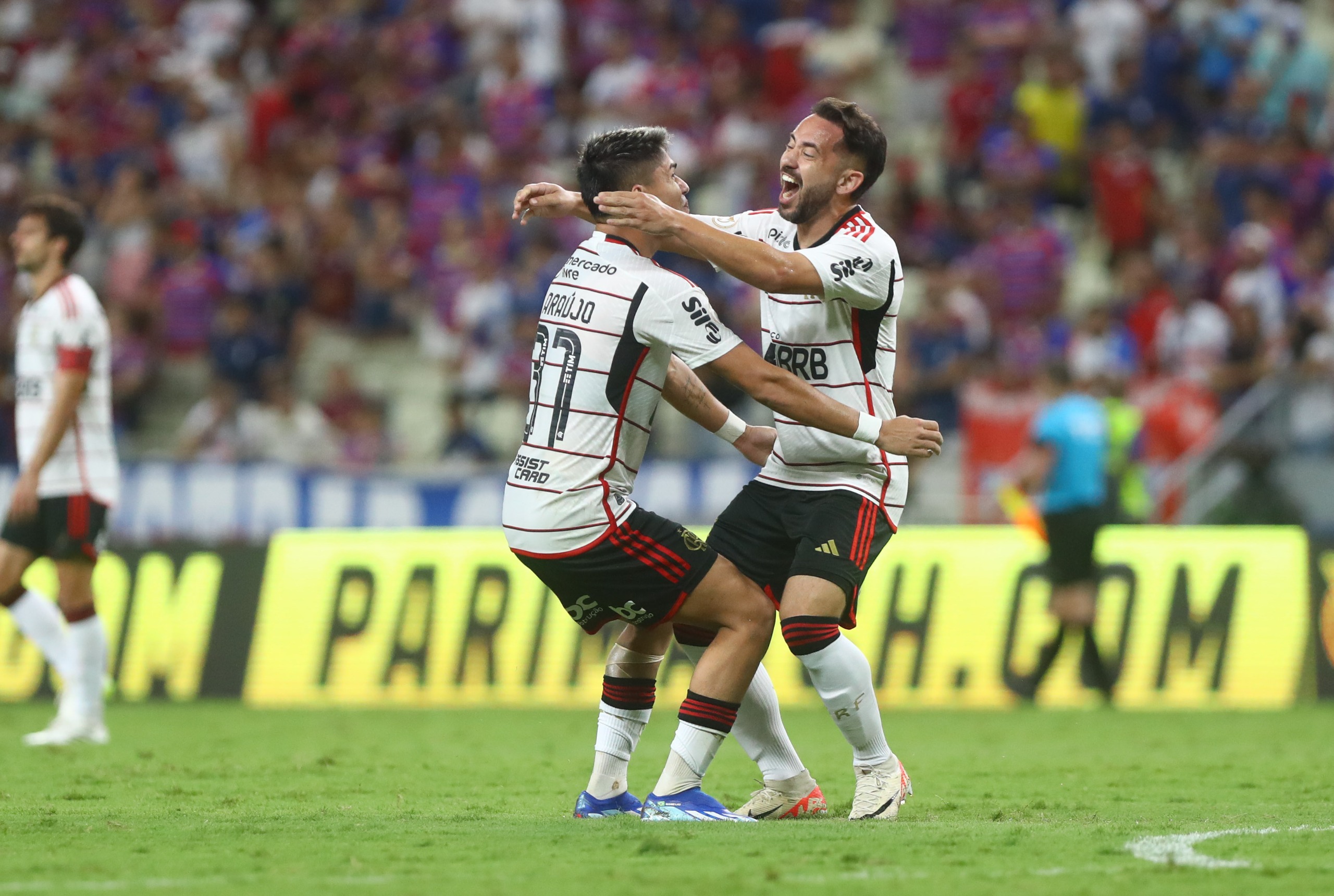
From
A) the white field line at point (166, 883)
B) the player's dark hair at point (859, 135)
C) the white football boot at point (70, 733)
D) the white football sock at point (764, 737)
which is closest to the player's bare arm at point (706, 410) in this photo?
the white football sock at point (764, 737)

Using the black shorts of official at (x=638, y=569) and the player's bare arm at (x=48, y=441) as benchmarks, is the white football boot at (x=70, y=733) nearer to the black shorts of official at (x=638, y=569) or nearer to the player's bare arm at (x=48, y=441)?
the player's bare arm at (x=48, y=441)

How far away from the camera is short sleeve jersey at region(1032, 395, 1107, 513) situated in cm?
1236

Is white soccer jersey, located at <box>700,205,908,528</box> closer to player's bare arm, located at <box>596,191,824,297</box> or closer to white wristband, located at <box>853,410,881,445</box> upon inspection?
white wristband, located at <box>853,410,881,445</box>

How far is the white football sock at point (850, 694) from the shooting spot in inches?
250

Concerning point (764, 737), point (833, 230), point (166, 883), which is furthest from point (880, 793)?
point (166, 883)

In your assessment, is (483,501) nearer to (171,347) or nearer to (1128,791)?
(171,347)

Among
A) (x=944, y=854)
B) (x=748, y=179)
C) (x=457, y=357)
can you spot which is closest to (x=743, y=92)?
(x=748, y=179)

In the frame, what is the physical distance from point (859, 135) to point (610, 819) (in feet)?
8.84

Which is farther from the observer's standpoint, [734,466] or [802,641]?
[734,466]

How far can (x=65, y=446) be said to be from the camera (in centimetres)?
958

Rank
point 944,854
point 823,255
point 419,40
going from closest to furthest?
1. point 944,854
2. point 823,255
3. point 419,40

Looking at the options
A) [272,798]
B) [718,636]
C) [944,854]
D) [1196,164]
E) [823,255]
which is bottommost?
[272,798]

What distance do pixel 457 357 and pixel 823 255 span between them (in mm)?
11680

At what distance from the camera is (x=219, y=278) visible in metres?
19.0
